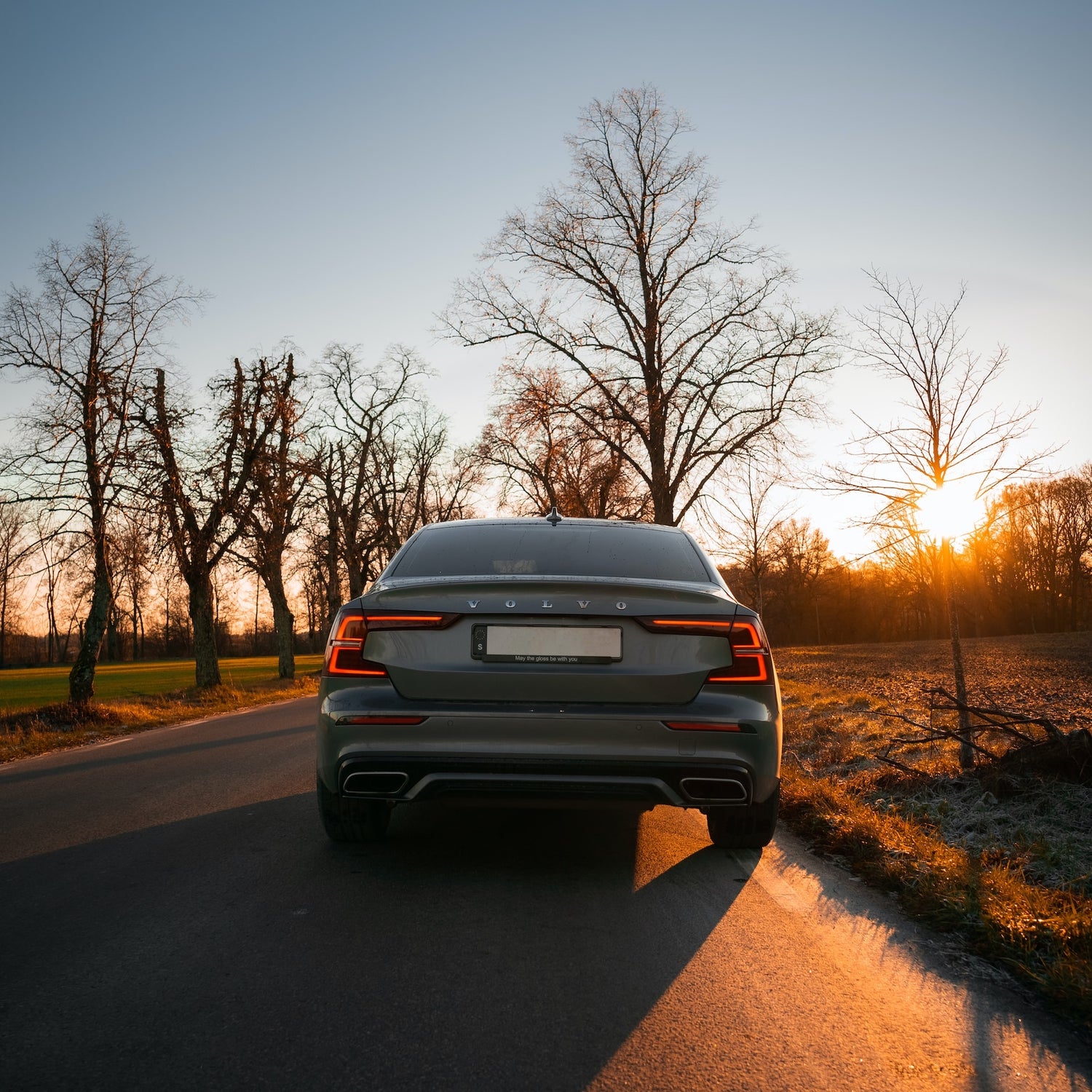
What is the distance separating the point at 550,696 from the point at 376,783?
2.77ft

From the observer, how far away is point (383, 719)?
3.88m

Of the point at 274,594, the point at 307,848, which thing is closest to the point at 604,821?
the point at 307,848

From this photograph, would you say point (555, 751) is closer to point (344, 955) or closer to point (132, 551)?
point (344, 955)

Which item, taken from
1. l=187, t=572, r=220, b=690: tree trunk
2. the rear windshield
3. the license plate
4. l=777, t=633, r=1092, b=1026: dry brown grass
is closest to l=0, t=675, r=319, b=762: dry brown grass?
l=187, t=572, r=220, b=690: tree trunk

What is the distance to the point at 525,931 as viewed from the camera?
133 inches

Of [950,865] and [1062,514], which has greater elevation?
[1062,514]

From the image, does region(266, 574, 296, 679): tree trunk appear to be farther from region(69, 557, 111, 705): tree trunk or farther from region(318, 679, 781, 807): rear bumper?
region(318, 679, 781, 807): rear bumper

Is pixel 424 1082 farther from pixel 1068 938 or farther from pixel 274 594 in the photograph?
pixel 274 594

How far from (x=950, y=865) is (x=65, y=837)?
4727 millimetres

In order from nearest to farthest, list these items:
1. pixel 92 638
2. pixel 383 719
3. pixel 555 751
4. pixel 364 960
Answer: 1. pixel 364 960
2. pixel 555 751
3. pixel 383 719
4. pixel 92 638

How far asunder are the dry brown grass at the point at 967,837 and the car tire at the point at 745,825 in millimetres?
499

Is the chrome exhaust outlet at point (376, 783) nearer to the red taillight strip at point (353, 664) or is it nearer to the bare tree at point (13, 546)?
the red taillight strip at point (353, 664)

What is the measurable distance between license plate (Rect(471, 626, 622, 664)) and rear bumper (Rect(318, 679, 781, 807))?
0.20 metres

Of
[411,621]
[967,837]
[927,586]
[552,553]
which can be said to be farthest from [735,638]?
[927,586]
